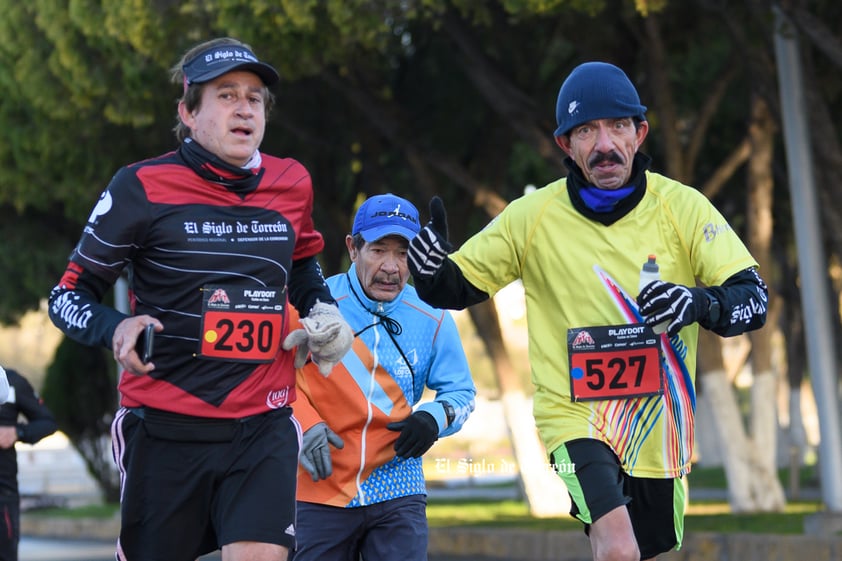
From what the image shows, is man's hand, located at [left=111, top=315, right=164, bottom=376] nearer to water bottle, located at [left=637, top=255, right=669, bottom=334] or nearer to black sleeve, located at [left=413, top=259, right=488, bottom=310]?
black sleeve, located at [left=413, top=259, right=488, bottom=310]

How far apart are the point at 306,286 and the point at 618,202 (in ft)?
3.78

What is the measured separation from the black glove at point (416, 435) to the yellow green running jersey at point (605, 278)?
504 millimetres

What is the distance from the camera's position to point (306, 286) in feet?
18.9

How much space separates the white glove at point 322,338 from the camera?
5352 millimetres

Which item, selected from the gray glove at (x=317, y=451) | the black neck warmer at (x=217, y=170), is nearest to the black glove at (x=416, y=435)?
the gray glove at (x=317, y=451)

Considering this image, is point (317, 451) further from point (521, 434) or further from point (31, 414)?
point (521, 434)

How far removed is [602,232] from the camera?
5859mm

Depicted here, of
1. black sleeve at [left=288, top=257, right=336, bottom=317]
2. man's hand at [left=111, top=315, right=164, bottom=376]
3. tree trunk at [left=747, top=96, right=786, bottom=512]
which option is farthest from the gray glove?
tree trunk at [left=747, top=96, right=786, bottom=512]

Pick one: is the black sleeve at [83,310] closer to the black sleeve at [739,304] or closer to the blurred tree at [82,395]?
the black sleeve at [739,304]

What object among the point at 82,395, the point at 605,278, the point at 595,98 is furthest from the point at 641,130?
the point at 82,395

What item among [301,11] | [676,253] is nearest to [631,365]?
[676,253]

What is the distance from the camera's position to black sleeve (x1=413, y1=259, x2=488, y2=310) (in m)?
5.65

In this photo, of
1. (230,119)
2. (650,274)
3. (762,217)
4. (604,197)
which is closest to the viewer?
(230,119)

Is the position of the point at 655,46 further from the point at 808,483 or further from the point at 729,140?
the point at 808,483
